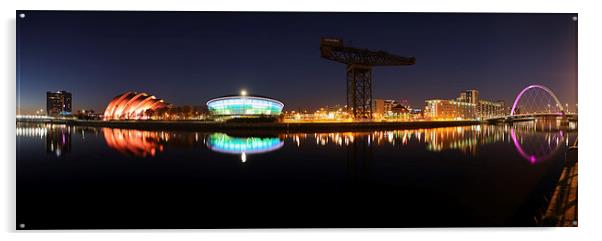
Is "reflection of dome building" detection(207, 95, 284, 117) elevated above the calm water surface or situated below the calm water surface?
above

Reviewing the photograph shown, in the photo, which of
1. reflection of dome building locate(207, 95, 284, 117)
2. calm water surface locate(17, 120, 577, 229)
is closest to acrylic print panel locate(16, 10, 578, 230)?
calm water surface locate(17, 120, 577, 229)

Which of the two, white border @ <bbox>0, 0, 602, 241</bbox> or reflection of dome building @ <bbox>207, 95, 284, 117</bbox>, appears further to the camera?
reflection of dome building @ <bbox>207, 95, 284, 117</bbox>

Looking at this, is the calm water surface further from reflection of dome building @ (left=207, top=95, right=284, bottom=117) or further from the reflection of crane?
reflection of dome building @ (left=207, top=95, right=284, bottom=117)

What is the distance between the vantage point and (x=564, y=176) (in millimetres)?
4500

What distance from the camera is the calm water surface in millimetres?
3611

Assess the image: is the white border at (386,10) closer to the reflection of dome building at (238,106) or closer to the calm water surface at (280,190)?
the calm water surface at (280,190)

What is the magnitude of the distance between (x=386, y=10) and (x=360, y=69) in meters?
5.39

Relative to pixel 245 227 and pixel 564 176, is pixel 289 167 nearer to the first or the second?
pixel 245 227

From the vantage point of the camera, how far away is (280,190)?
14.2 feet

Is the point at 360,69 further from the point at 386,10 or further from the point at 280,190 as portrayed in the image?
the point at 280,190

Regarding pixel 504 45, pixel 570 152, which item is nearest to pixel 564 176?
pixel 570 152

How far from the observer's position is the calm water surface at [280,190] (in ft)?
11.8

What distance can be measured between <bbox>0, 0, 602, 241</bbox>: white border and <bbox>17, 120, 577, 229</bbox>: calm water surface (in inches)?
4.2

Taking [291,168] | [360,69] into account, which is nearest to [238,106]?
[360,69]
